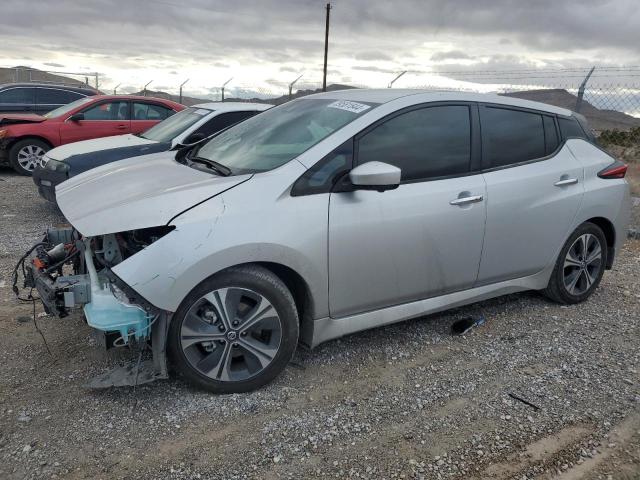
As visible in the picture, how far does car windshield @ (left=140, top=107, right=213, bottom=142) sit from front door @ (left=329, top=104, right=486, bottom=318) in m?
4.46

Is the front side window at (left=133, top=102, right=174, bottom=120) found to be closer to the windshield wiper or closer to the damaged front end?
the windshield wiper

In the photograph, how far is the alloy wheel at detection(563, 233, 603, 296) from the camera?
14.8ft

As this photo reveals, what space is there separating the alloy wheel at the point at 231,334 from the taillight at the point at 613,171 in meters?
3.05

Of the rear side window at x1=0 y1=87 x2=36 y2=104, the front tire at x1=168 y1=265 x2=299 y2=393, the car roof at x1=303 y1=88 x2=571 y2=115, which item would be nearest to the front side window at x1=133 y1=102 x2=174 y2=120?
the rear side window at x1=0 y1=87 x2=36 y2=104

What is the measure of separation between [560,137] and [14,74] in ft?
89.3

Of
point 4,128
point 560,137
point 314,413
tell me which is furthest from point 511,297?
point 4,128

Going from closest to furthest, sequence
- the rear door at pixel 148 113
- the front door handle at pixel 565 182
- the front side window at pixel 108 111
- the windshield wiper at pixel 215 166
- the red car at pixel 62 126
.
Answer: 1. the windshield wiper at pixel 215 166
2. the front door handle at pixel 565 182
3. the red car at pixel 62 126
4. the front side window at pixel 108 111
5. the rear door at pixel 148 113

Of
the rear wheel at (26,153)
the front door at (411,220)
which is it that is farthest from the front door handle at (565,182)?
the rear wheel at (26,153)

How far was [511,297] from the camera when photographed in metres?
4.82

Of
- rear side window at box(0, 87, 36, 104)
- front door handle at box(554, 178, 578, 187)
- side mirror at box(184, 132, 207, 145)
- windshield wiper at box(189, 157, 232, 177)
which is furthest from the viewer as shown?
rear side window at box(0, 87, 36, 104)

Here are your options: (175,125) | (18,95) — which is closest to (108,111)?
(175,125)

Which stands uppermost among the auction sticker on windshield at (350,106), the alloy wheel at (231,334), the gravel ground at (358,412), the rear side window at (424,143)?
the auction sticker on windshield at (350,106)

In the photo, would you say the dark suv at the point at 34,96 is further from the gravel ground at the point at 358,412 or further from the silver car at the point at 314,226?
the silver car at the point at 314,226

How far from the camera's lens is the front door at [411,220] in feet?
10.7
